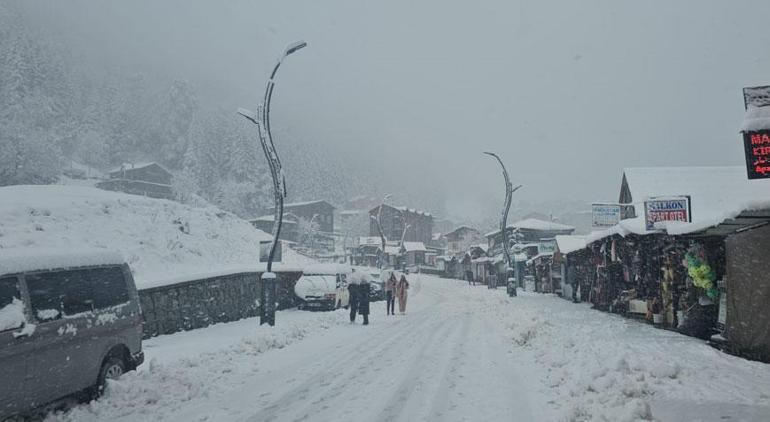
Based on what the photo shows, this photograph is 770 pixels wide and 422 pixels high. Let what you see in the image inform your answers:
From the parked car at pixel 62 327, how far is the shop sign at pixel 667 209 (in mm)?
15714

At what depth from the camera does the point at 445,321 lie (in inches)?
729

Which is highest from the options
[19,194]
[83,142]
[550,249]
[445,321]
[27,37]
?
[27,37]

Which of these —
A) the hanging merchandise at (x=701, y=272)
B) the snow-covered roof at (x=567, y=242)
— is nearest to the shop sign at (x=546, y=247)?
the snow-covered roof at (x=567, y=242)

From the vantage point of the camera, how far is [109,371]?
7.37m

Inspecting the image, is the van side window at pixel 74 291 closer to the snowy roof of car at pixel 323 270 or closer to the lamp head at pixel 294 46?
the lamp head at pixel 294 46

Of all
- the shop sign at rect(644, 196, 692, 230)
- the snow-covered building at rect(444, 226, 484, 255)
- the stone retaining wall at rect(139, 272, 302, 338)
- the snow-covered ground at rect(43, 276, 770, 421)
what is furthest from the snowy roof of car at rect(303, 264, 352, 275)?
the snow-covered building at rect(444, 226, 484, 255)

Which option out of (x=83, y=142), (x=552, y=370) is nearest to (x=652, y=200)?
(x=552, y=370)

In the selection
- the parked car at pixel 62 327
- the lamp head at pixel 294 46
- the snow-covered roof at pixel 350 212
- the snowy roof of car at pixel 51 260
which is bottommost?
the parked car at pixel 62 327

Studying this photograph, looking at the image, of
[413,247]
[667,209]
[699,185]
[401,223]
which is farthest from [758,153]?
[401,223]

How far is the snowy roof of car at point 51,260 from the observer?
19.9 feet

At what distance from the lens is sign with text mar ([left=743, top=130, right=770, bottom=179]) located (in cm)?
941

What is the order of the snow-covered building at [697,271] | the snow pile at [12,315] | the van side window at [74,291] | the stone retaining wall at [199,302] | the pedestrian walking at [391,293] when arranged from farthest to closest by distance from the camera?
the pedestrian walking at [391,293]
the stone retaining wall at [199,302]
the snow-covered building at [697,271]
the van side window at [74,291]
the snow pile at [12,315]

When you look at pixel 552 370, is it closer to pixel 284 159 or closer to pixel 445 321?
pixel 445 321

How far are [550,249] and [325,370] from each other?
3309 cm
